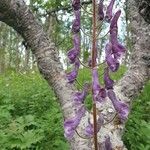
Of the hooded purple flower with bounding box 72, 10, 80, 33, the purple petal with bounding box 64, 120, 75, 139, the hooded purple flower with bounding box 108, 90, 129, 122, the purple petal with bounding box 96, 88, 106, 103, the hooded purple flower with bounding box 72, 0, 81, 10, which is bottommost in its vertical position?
the purple petal with bounding box 64, 120, 75, 139

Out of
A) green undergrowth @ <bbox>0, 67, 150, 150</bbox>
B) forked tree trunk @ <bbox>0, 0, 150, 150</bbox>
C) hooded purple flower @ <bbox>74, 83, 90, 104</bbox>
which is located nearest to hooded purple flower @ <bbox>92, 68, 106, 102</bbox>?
hooded purple flower @ <bbox>74, 83, 90, 104</bbox>

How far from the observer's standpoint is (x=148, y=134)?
4434 mm

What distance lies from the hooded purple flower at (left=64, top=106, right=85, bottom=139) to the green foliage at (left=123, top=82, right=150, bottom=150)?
1799mm

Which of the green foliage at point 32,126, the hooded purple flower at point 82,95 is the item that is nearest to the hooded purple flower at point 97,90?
the hooded purple flower at point 82,95

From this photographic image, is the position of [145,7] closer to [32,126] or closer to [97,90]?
[97,90]

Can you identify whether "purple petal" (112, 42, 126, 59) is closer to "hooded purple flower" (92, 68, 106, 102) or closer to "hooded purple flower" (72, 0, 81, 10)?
"hooded purple flower" (92, 68, 106, 102)

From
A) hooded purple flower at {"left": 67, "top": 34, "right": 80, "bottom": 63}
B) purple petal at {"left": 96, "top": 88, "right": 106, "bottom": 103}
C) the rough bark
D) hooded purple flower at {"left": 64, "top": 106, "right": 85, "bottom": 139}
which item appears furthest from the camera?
the rough bark

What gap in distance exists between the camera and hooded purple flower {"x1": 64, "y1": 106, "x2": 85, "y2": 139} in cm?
259

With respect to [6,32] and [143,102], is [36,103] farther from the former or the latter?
[6,32]

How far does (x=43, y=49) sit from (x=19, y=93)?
5534 mm

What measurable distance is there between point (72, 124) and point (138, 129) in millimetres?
2922

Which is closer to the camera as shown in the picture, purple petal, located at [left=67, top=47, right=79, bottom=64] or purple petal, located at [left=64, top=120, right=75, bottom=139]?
purple petal, located at [left=67, top=47, right=79, bottom=64]

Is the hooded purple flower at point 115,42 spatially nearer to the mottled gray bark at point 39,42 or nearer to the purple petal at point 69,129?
the purple petal at point 69,129

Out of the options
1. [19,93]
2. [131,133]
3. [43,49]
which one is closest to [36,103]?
[19,93]
